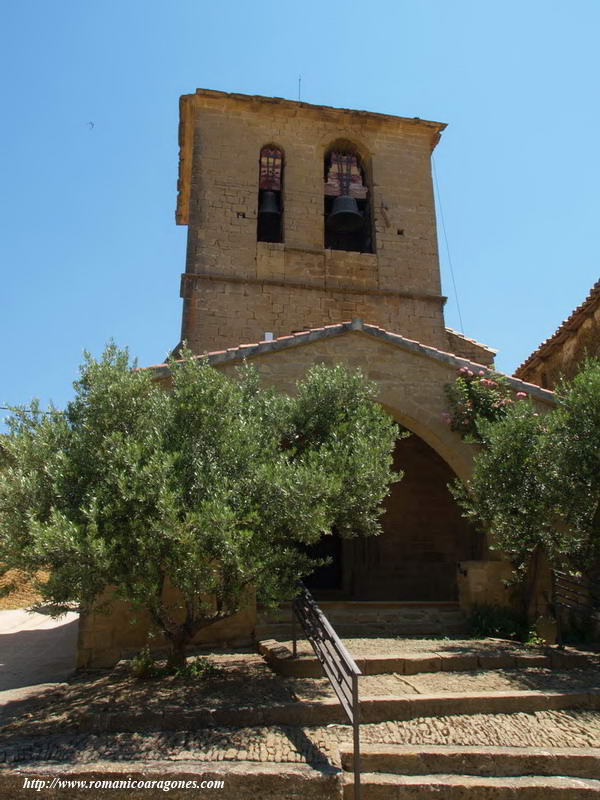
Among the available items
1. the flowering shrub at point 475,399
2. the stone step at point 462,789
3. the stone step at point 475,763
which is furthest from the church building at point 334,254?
the stone step at point 462,789

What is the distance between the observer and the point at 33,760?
415cm

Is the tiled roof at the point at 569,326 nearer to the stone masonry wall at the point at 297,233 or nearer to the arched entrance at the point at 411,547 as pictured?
the stone masonry wall at the point at 297,233

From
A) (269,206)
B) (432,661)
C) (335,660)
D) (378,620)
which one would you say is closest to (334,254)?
(269,206)

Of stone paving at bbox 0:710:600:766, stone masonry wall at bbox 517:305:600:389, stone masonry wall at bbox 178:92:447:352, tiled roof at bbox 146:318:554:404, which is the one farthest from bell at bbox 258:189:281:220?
stone paving at bbox 0:710:600:766

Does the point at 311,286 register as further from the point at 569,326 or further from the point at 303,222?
the point at 569,326

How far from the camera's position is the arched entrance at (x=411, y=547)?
36.7 feet

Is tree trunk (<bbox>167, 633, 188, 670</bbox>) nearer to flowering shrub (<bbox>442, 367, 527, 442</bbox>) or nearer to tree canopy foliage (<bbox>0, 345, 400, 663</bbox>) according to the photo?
tree canopy foliage (<bbox>0, 345, 400, 663</bbox>)

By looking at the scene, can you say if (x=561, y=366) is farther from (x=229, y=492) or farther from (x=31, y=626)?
(x=31, y=626)

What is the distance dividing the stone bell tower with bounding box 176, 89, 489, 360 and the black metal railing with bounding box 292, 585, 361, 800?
26.7 feet

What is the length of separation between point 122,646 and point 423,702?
145 inches

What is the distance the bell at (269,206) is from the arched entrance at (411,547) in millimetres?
6926

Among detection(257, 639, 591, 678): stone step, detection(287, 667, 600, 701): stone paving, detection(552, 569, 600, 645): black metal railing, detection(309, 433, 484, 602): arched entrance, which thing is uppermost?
detection(309, 433, 484, 602): arched entrance

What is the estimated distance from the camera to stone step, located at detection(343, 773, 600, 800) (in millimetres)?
3975

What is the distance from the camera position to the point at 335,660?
15.3 ft
